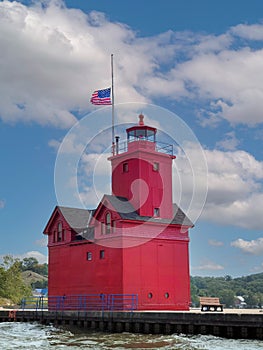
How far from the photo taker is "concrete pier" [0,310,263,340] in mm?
23828

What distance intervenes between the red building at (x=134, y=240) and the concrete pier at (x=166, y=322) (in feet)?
11.1

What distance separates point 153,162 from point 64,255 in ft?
31.9

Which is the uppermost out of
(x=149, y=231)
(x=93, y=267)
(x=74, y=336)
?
(x=149, y=231)

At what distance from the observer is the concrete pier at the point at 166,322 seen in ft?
78.2

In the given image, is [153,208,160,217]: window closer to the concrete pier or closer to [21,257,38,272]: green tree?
the concrete pier

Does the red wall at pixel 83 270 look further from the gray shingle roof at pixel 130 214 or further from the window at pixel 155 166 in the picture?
the window at pixel 155 166

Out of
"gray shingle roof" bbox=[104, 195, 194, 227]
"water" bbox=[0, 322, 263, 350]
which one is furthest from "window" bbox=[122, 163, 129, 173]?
"water" bbox=[0, 322, 263, 350]

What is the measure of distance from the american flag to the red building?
2722 millimetres

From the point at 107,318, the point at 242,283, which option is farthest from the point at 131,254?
the point at 242,283

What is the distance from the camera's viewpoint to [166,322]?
90.3ft

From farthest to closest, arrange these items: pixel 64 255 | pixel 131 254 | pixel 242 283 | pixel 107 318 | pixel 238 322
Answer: pixel 242 283 → pixel 64 255 → pixel 131 254 → pixel 107 318 → pixel 238 322

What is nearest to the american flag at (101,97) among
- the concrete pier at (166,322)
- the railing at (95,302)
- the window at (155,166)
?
the window at (155,166)

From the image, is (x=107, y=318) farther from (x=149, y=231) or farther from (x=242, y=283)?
(x=242, y=283)

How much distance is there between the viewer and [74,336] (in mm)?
29047
